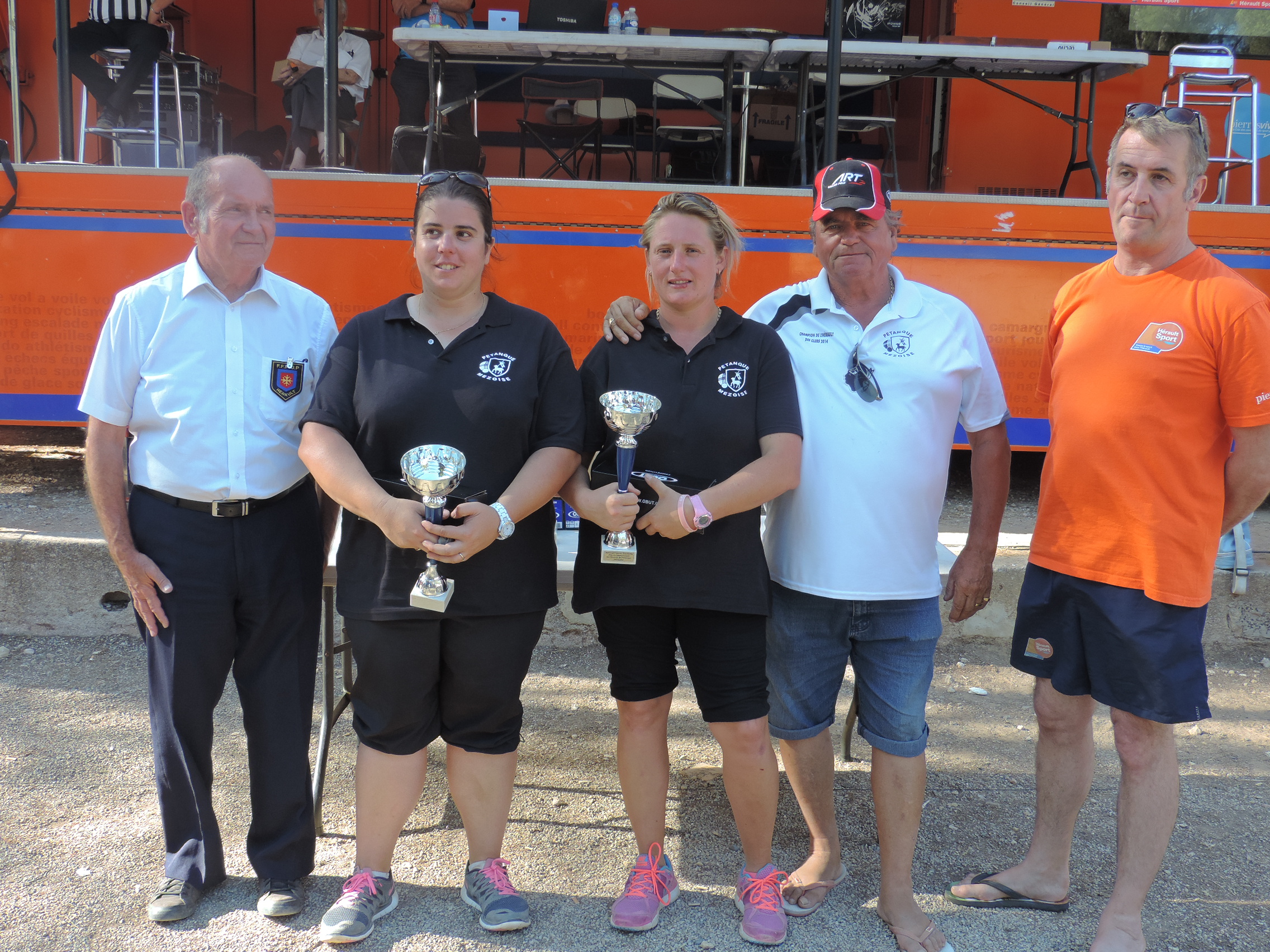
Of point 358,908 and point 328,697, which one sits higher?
point 328,697

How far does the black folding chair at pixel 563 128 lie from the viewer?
713 centimetres

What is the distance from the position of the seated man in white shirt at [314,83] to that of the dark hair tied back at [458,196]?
18.6 feet

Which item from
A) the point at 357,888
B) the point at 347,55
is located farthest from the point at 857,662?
the point at 347,55

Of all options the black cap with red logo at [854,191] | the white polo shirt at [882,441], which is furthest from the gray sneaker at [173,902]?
the black cap with red logo at [854,191]

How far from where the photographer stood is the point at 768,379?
247cm

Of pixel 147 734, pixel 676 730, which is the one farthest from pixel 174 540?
pixel 676 730

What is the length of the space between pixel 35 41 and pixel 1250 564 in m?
9.58

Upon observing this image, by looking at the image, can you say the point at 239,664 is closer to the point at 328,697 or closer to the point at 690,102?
the point at 328,697

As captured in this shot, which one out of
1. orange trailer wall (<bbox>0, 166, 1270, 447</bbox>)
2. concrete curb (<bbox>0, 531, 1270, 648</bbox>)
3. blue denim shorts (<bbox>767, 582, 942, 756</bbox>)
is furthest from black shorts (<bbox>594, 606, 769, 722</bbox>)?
orange trailer wall (<bbox>0, 166, 1270, 447</bbox>)

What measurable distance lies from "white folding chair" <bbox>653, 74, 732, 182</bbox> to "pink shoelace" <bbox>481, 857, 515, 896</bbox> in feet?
15.5

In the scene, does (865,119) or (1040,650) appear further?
(865,119)

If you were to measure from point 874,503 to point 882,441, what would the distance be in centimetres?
16

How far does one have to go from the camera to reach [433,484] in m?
2.22

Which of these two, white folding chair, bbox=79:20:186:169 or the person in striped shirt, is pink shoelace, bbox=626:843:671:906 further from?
the person in striped shirt
